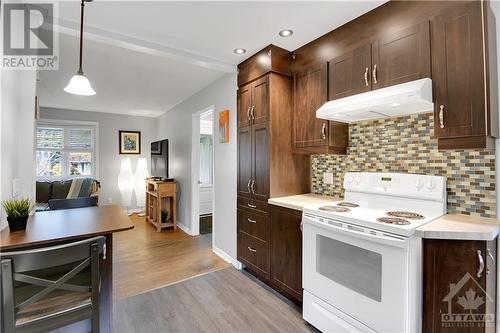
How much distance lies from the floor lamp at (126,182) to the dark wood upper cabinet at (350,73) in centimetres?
531

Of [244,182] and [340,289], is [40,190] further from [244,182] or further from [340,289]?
[340,289]

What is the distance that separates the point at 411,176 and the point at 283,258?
4.25 feet

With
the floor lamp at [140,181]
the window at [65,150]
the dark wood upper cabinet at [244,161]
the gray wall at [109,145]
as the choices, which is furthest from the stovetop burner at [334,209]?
the window at [65,150]

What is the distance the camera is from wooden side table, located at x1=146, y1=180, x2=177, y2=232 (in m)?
4.57

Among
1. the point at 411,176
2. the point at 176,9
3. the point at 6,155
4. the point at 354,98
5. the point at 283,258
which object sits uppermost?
the point at 176,9

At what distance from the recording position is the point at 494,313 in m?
1.42

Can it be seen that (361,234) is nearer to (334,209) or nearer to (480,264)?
(334,209)

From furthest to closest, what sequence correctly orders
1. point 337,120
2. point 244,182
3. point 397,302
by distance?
point 244,182, point 337,120, point 397,302

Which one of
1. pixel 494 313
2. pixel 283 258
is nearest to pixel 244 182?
pixel 283 258

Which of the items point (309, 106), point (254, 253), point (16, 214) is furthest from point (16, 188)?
point (309, 106)

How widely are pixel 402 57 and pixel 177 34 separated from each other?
190 cm

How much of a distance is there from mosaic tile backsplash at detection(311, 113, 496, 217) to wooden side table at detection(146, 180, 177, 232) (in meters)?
3.17

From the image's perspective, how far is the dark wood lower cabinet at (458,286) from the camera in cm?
130

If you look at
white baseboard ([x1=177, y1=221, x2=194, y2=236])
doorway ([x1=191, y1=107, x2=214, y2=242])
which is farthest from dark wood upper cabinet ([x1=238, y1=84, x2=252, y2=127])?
white baseboard ([x1=177, y1=221, x2=194, y2=236])
